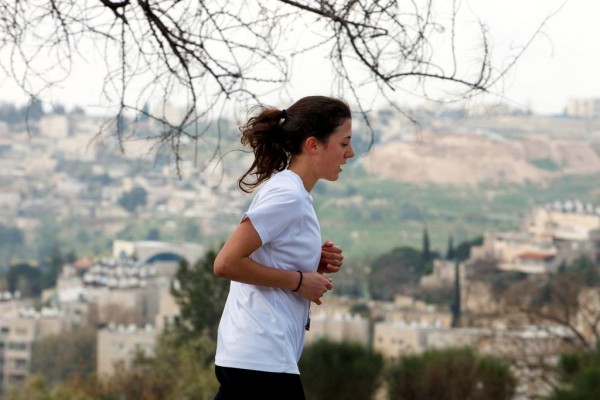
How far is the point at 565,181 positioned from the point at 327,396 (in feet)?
301

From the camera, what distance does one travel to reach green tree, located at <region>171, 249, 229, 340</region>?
27484mm

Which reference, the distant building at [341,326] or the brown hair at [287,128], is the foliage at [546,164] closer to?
the distant building at [341,326]

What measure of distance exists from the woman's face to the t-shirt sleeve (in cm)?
10

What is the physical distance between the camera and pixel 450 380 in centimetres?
1338

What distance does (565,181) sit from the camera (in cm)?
10325

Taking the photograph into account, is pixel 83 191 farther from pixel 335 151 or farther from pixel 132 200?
pixel 335 151

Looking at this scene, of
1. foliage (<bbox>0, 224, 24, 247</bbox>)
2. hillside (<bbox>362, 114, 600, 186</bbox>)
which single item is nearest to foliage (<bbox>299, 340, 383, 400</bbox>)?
foliage (<bbox>0, 224, 24, 247</bbox>)

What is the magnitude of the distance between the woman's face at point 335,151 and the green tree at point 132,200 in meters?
98.4

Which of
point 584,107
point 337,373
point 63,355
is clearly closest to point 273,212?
point 337,373

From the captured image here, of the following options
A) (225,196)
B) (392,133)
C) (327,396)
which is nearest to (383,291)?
(225,196)

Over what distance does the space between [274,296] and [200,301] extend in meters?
25.4

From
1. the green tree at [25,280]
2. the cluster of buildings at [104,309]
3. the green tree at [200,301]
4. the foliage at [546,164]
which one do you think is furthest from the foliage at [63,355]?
the foliage at [546,164]

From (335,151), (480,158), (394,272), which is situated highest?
(480,158)

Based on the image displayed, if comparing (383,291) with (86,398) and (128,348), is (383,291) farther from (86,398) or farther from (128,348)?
(86,398)
